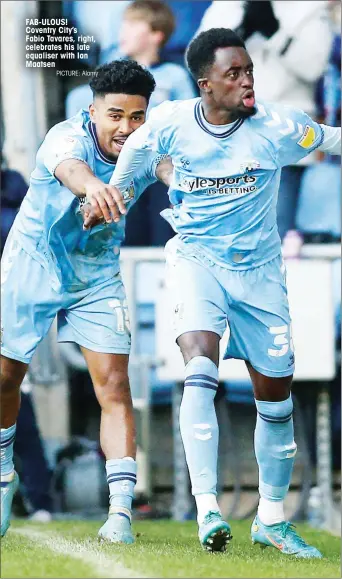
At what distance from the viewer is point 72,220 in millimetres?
6055

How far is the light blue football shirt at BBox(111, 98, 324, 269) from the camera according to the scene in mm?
5445

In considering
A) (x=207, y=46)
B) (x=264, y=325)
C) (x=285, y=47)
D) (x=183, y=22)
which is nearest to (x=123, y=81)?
(x=207, y=46)

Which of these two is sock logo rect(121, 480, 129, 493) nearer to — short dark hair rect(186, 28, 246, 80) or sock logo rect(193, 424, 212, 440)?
sock logo rect(193, 424, 212, 440)

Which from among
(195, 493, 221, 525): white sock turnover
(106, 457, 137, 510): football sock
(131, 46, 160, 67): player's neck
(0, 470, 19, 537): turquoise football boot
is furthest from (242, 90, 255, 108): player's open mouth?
(131, 46, 160, 67): player's neck

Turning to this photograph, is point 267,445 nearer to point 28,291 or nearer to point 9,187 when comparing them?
point 28,291

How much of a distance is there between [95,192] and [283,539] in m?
1.86

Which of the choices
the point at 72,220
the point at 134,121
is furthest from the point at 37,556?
the point at 134,121

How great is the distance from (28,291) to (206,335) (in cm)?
122

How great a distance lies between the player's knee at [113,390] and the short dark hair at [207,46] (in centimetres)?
152

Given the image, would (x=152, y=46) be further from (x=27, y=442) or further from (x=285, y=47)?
(x=27, y=442)

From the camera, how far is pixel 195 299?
538 centimetres

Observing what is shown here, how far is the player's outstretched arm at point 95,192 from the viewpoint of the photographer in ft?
16.9

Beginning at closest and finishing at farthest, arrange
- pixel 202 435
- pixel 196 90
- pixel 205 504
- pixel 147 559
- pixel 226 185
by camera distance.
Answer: pixel 147 559, pixel 205 504, pixel 202 435, pixel 226 185, pixel 196 90

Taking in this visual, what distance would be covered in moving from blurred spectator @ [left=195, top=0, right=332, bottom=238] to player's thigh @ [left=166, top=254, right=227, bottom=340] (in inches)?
135
